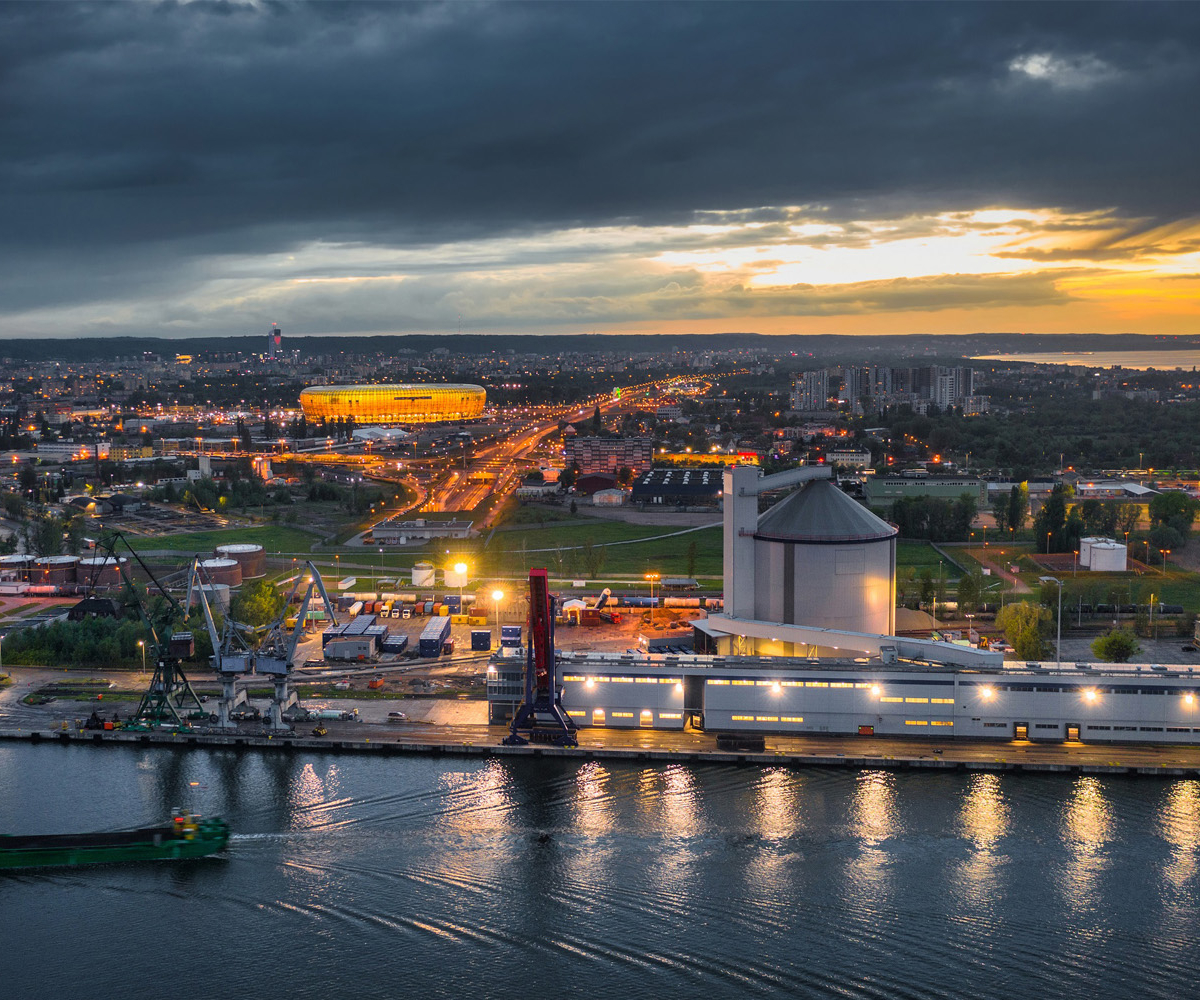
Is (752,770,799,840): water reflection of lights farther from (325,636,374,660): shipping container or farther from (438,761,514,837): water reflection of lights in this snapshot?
(325,636,374,660): shipping container

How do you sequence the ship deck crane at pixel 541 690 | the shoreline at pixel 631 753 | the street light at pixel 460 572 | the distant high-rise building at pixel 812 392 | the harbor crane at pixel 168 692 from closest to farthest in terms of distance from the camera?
1. the shoreline at pixel 631 753
2. the ship deck crane at pixel 541 690
3. the harbor crane at pixel 168 692
4. the street light at pixel 460 572
5. the distant high-rise building at pixel 812 392

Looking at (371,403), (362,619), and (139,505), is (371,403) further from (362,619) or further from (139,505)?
(362,619)

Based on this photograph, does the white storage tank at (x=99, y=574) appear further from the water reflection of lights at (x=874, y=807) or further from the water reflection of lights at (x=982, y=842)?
the water reflection of lights at (x=982, y=842)

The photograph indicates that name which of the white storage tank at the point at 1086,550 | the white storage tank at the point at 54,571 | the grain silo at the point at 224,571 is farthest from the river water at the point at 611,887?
the white storage tank at the point at 1086,550

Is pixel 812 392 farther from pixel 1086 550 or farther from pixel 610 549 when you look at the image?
pixel 1086 550

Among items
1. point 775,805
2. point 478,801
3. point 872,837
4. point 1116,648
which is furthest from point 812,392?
point 872,837

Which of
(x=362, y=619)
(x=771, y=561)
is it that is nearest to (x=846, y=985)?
(x=771, y=561)
